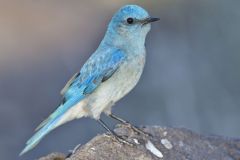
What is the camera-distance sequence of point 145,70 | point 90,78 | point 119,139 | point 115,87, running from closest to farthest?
point 119,139
point 115,87
point 90,78
point 145,70

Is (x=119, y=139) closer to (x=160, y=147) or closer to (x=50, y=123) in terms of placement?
(x=160, y=147)

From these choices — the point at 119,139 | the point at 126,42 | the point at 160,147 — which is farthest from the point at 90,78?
the point at 160,147

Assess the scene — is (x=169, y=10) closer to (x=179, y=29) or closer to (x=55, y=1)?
(x=179, y=29)

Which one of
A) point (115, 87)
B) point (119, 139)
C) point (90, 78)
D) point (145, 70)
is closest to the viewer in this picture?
point (119, 139)

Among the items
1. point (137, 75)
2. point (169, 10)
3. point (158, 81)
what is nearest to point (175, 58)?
point (158, 81)

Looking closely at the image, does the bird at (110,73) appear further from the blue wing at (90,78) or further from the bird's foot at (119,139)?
the bird's foot at (119,139)

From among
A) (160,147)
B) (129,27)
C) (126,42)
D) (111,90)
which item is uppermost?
(129,27)

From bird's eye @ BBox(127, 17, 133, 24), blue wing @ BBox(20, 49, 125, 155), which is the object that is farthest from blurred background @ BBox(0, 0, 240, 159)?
bird's eye @ BBox(127, 17, 133, 24)

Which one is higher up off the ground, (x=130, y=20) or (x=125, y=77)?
(x=130, y=20)

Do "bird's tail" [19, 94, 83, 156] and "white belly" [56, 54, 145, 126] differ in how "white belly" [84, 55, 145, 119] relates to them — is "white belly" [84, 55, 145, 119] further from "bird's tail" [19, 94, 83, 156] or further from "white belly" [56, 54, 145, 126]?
"bird's tail" [19, 94, 83, 156]
